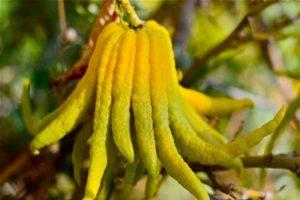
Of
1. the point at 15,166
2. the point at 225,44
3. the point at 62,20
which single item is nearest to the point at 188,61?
the point at 225,44

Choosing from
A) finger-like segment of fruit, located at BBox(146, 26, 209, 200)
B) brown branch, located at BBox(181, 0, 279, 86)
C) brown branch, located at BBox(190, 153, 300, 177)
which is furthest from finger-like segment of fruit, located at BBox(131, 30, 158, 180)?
brown branch, located at BBox(181, 0, 279, 86)

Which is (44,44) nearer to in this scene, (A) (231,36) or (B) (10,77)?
(B) (10,77)

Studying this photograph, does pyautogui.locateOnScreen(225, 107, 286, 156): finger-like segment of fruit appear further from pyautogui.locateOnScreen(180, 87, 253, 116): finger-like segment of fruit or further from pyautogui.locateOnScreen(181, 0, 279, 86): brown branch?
pyautogui.locateOnScreen(181, 0, 279, 86): brown branch

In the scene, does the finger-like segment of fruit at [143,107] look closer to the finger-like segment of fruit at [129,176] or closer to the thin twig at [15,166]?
the finger-like segment of fruit at [129,176]

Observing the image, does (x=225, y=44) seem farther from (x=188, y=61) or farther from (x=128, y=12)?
(x=128, y=12)

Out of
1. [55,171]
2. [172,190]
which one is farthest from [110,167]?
[172,190]

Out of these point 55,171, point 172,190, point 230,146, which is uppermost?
point 230,146

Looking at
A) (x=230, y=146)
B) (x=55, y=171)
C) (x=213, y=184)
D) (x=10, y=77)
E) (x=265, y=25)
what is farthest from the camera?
(x=265, y=25)
